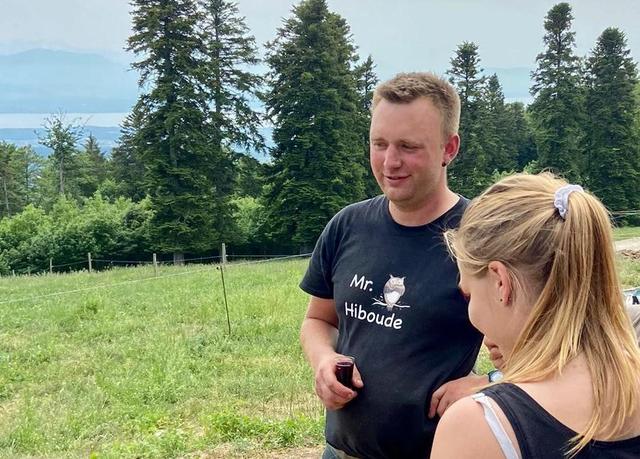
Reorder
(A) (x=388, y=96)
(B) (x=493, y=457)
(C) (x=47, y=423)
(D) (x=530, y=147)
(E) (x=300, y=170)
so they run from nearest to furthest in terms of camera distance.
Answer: (B) (x=493, y=457), (A) (x=388, y=96), (C) (x=47, y=423), (E) (x=300, y=170), (D) (x=530, y=147)

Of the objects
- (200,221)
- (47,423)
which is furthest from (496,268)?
(200,221)

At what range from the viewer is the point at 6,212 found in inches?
2069

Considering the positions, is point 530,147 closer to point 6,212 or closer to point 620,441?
point 6,212

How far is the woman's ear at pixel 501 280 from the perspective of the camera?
1.19 m

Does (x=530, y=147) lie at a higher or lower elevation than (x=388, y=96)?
higher

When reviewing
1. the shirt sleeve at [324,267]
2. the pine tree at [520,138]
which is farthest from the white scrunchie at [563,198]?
the pine tree at [520,138]

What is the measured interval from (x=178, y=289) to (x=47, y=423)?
26.3ft

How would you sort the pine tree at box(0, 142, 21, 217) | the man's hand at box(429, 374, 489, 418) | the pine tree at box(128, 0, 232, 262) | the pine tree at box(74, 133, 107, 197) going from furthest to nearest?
1. the pine tree at box(74, 133, 107, 197)
2. the pine tree at box(0, 142, 21, 217)
3. the pine tree at box(128, 0, 232, 262)
4. the man's hand at box(429, 374, 489, 418)

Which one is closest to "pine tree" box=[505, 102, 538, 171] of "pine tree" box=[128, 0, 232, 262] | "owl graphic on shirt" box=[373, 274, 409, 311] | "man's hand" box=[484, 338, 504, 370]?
"pine tree" box=[128, 0, 232, 262]

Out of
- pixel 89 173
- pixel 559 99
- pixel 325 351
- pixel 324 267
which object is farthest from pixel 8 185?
pixel 325 351

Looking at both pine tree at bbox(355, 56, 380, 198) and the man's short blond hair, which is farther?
pine tree at bbox(355, 56, 380, 198)

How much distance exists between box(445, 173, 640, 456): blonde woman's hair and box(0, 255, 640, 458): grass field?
1.15 metres

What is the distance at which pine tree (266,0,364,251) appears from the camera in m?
31.8

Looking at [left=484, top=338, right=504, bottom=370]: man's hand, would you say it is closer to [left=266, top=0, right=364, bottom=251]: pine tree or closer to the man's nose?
the man's nose
